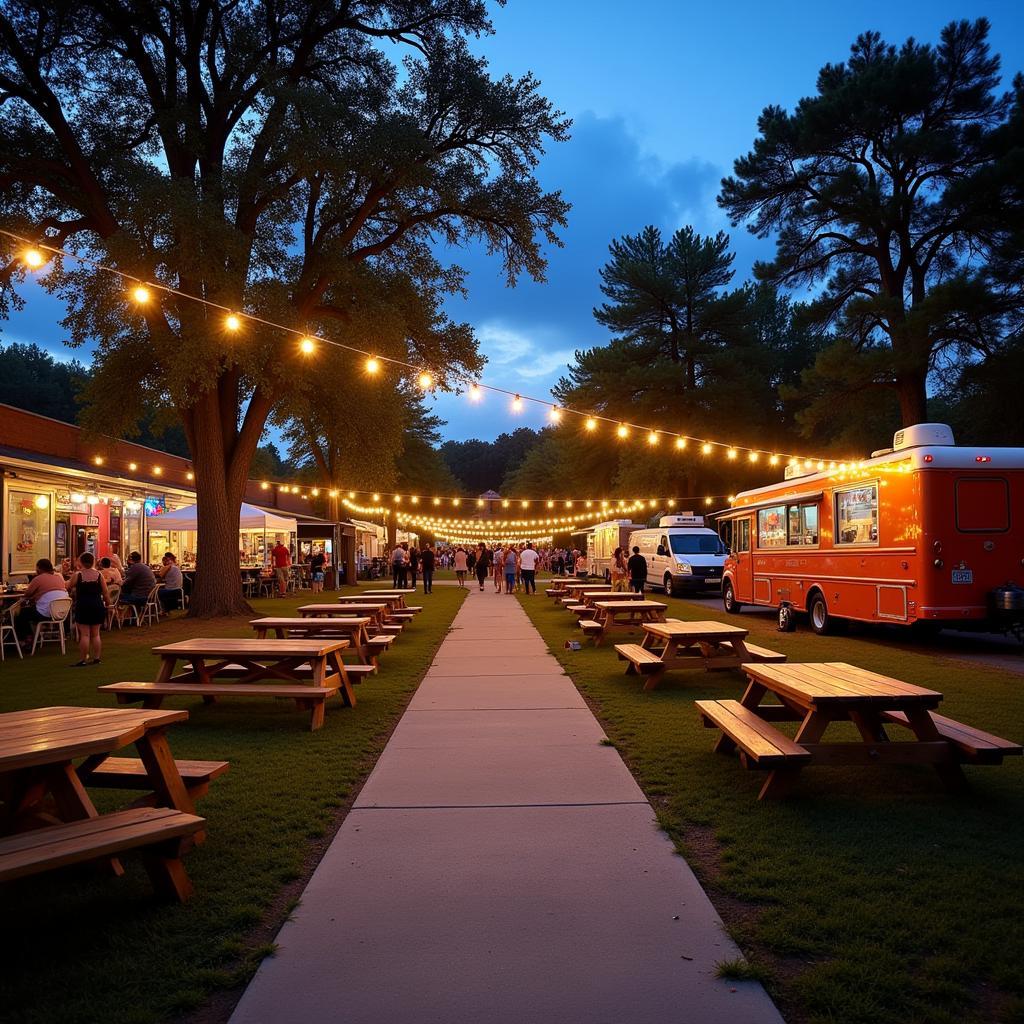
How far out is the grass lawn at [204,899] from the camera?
2.73 m

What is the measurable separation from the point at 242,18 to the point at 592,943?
20334mm

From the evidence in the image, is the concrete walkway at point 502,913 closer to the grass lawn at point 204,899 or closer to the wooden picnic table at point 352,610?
the grass lawn at point 204,899

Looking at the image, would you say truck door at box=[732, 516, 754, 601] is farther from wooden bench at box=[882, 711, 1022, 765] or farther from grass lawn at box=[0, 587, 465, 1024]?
wooden bench at box=[882, 711, 1022, 765]

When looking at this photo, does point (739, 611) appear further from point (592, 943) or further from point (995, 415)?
point (592, 943)

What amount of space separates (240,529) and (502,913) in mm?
19155

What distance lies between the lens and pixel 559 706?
7785 mm

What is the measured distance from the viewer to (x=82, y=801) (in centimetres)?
363

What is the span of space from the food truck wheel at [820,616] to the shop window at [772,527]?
1.71 metres

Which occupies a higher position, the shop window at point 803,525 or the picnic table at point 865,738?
the shop window at point 803,525

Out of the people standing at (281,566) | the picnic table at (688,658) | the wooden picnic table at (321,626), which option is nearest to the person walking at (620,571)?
the people standing at (281,566)

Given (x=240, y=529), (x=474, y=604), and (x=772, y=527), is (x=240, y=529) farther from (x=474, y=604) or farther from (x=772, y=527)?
(x=772, y=527)

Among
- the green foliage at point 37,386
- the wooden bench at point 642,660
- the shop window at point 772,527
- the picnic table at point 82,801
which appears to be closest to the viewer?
the picnic table at point 82,801

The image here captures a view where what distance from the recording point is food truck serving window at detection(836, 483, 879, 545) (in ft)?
40.1

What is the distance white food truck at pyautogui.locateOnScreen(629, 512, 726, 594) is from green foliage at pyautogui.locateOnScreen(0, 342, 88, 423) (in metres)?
40.6
